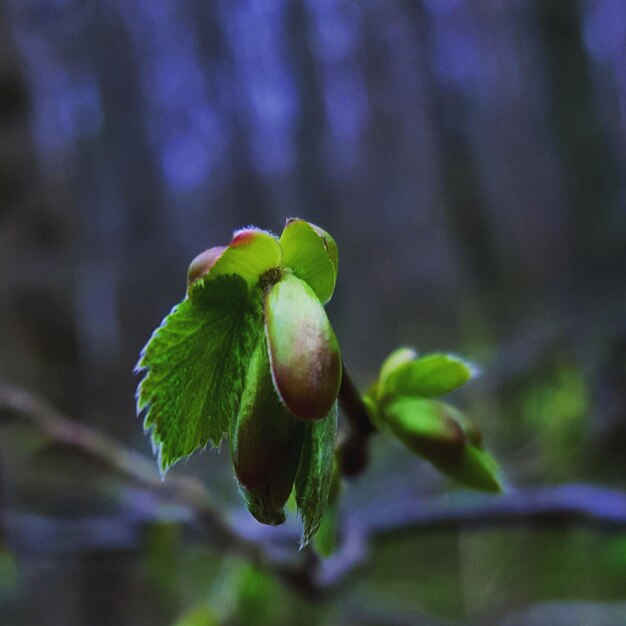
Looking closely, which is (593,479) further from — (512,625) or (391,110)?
(391,110)

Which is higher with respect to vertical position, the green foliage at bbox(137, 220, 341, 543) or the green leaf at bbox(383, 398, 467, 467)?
the green foliage at bbox(137, 220, 341, 543)

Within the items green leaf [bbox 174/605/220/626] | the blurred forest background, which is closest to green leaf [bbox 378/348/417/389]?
green leaf [bbox 174/605/220/626]

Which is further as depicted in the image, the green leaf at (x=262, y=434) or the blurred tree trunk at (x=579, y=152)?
the blurred tree trunk at (x=579, y=152)

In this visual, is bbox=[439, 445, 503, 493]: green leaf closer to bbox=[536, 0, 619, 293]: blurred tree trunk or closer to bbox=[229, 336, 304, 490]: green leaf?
bbox=[229, 336, 304, 490]: green leaf

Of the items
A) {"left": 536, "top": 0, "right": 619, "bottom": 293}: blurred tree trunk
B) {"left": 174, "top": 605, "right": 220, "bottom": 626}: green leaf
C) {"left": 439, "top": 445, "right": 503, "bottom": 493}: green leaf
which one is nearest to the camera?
{"left": 439, "top": 445, "right": 503, "bottom": 493}: green leaf

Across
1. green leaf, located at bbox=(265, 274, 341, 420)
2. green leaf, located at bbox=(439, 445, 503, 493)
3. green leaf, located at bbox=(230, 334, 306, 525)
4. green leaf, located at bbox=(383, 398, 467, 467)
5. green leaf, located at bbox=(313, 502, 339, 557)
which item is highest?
green leaf, located at bbox=(265, 274, 341, 420)

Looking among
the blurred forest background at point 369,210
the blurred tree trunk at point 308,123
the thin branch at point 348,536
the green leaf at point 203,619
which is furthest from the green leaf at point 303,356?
the blurred tree trunk at point 308,123

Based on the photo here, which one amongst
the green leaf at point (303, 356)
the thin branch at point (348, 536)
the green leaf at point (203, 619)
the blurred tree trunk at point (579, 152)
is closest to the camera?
Answer: the green leaf at point (303, 356)

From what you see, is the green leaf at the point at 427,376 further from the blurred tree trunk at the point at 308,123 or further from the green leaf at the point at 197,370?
the blurred tree trunk at the point at 308,123
